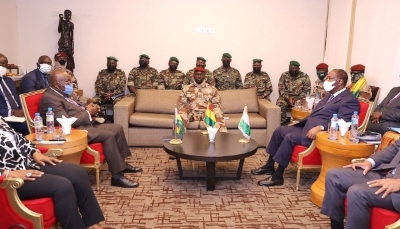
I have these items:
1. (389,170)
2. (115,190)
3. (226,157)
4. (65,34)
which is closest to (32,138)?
(115,190)

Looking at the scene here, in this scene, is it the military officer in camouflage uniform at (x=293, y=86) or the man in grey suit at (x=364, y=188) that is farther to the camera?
the military officer in camouflage uniform at (x=293, y=86)

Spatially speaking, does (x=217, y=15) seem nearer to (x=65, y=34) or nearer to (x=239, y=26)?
(x=239, y=26)

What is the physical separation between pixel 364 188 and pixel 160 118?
332cm

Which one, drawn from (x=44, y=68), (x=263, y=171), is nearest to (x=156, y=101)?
(x=44, y=68)

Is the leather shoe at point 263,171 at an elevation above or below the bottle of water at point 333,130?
below

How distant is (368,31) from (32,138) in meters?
4.84

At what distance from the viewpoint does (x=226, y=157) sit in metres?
3.16

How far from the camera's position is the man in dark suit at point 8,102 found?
379 centimetres

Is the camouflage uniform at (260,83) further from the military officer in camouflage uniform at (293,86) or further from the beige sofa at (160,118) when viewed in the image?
the beige sofa at (160,118)

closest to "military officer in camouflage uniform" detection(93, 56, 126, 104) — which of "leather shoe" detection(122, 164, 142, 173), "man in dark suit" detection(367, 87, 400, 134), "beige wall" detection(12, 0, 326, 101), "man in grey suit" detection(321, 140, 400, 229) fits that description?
"beige wall" detection(12, 0, 326, 101)

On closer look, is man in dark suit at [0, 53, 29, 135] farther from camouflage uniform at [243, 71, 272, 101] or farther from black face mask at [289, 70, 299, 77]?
black face mask at [289, 70, 299, 77]

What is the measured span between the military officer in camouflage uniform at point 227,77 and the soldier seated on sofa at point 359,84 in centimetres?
200

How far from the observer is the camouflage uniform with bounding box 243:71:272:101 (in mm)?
6188

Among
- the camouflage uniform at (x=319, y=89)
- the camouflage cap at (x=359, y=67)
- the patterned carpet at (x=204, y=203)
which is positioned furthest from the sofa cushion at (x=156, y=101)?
the camouflage cap at (x=359, y=67)
